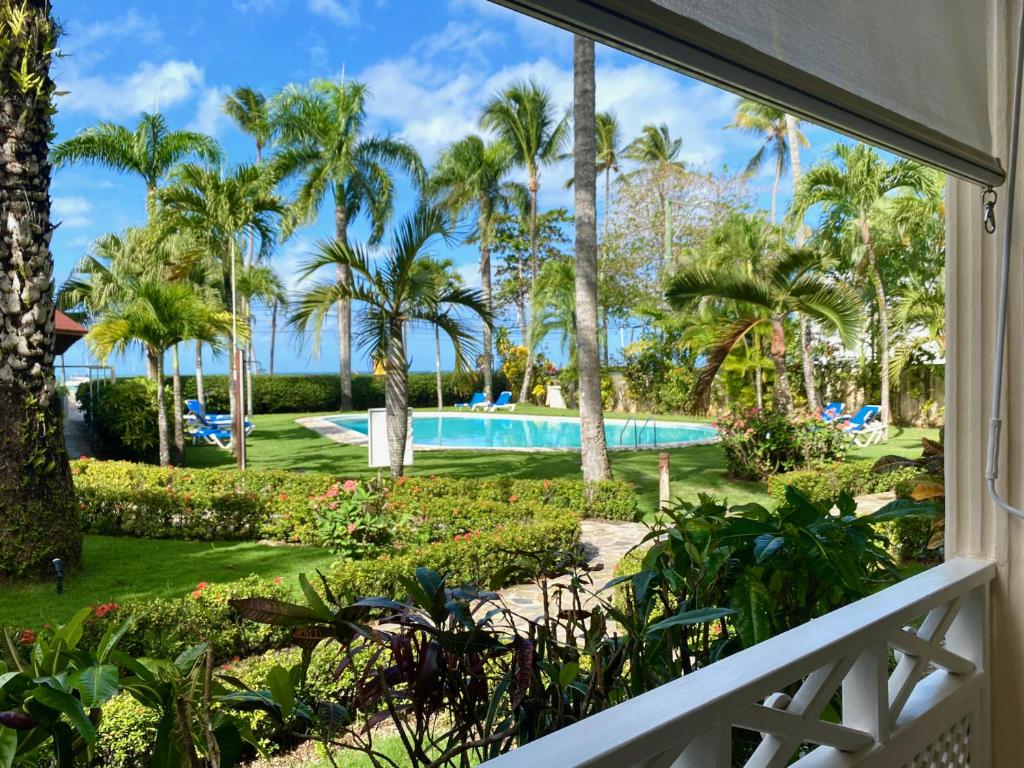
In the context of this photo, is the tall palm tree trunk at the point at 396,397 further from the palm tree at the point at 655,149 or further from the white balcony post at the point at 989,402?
the palm tree at the point at 655,149

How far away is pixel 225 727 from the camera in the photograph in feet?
2.71

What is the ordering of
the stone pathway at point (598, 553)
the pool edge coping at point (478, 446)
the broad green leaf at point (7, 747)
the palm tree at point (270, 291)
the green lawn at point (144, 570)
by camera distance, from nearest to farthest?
the broad green leaf at point (7, 747)
the stone pathway at point (598, 553)
the green lawn at point (144, 570)
the pool edge coping at point (478, 446)
the palm tree at point (270, 291)

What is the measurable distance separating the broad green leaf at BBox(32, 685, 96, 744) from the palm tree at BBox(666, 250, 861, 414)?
7.86m

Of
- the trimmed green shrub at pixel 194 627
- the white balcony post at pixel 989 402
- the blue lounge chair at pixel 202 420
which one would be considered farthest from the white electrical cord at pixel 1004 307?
the blue lounge chair at pixel 202 420

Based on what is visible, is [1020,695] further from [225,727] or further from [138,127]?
[138,127]

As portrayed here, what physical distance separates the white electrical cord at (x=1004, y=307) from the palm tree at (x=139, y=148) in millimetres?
13864

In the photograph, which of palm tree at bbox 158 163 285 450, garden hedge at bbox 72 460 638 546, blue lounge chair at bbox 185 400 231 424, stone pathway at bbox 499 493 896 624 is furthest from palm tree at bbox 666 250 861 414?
blue lounge chair at bbox 185 400 231 424

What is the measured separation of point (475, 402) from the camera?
2091 cm

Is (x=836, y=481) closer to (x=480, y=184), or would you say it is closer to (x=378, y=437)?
(x=378, y=437)

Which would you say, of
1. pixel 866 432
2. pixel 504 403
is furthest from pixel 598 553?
pixel 504 403

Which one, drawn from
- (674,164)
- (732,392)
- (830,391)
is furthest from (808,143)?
(732,392)

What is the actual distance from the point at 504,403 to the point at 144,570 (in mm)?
14807

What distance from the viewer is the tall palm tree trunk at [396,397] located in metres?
7.86

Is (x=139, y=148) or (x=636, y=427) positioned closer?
(x=139, y=148)
